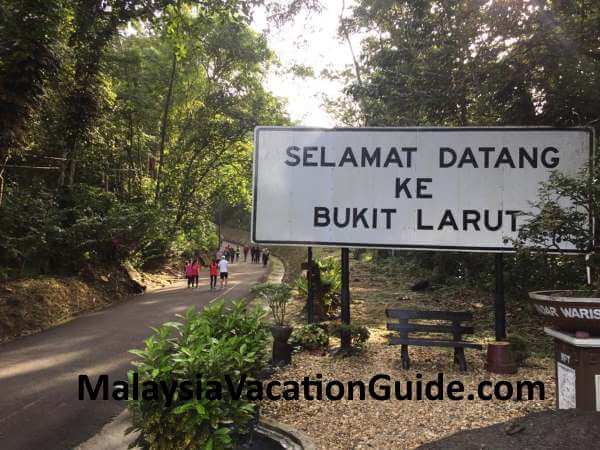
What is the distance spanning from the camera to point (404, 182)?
6.69 meters

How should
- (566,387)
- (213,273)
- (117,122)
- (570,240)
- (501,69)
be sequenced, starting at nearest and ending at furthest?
(566,387) → (570,240) → (501,69) → (213,273) → (117,122)

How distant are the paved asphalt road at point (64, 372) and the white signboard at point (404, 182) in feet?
11.0

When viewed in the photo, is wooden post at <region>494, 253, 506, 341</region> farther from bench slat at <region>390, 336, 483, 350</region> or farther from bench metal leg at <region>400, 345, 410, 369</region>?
bench metal leg at <region>400, 345, 410, 369</region>

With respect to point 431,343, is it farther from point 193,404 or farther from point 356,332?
point 193,404

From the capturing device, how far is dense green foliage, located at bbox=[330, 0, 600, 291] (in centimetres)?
770

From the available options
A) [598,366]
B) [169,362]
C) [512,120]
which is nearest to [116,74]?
[512,120]

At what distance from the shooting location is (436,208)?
6586 mm

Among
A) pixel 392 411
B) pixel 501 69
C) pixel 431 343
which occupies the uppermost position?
pixel 501 69

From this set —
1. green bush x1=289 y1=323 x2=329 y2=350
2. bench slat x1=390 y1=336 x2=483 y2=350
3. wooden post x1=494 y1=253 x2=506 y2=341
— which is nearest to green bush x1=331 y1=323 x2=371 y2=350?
green bush x1=289 y1=323 x2=329 y2=350

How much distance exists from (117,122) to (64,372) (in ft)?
51.8

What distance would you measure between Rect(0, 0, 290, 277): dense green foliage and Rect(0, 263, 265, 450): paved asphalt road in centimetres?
345

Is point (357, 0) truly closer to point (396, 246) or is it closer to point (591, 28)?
point (591, 28)

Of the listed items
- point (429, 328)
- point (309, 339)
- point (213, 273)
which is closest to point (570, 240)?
point (429, 328)

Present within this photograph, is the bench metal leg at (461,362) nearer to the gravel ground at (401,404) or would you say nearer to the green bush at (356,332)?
the gravel ground at (401,404)
